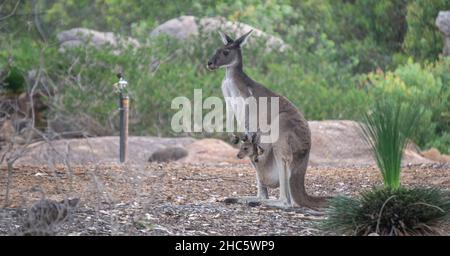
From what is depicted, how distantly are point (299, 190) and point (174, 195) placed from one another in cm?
134

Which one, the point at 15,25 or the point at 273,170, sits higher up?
the point at 15,25

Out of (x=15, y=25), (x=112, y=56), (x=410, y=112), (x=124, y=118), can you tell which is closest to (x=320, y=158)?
(x=124, y=118)

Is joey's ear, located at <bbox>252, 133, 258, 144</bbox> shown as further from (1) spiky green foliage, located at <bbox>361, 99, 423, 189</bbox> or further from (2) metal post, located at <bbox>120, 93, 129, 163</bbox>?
(2) metal post, located at <bbox>120, 93, 129, 163</bbox>

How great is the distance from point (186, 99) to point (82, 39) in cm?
408

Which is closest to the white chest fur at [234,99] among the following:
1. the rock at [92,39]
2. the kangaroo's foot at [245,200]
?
the kangaroo's foot at [245,200]

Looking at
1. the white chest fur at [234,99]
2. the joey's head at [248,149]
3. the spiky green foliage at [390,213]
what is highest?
the white chest fur at [234,99]

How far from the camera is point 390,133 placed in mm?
7547

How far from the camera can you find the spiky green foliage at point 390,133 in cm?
755

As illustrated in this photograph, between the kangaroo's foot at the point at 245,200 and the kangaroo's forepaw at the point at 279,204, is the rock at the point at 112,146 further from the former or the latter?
the kangaroo's forepaw at the point at 279,204

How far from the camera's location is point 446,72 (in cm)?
1948

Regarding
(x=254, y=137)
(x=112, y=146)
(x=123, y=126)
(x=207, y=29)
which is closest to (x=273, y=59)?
(x=207, y=29)

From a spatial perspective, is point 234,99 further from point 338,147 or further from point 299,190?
point 338,147

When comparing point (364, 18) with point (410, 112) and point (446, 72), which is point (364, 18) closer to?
point (446, 72)

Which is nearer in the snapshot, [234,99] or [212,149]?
[234,99]
